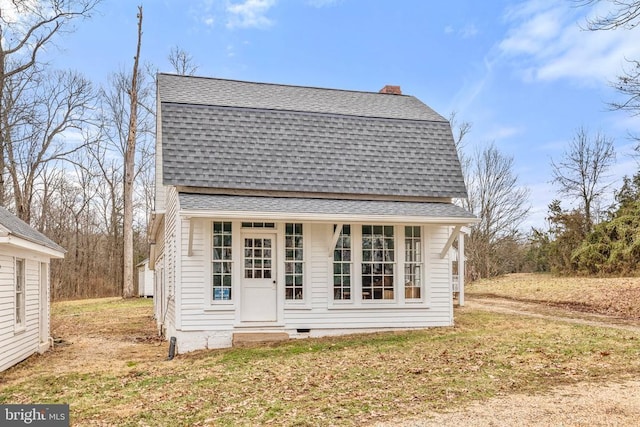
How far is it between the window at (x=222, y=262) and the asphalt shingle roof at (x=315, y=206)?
62cm

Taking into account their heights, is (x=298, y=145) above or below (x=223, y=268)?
above

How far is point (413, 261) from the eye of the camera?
41.3 feet

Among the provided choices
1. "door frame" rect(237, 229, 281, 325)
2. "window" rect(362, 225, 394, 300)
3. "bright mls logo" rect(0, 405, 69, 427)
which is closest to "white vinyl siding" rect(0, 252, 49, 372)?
"bright mls logo" rect(0, 405, 69, 427)

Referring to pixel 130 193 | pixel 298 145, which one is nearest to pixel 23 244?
pixel 298 145

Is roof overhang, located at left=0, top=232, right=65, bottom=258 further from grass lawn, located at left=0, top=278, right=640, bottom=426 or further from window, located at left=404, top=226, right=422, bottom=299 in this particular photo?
window, located at left=404, top=226, right=422, bottom=299

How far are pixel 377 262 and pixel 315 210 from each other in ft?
6.88

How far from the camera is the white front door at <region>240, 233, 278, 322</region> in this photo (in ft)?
37.9

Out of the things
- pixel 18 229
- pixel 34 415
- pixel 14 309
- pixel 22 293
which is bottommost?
pixel 34 415

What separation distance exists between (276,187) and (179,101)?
10.0 feet

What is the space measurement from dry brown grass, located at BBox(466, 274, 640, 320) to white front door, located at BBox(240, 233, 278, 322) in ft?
32.8

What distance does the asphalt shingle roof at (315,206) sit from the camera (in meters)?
10.9

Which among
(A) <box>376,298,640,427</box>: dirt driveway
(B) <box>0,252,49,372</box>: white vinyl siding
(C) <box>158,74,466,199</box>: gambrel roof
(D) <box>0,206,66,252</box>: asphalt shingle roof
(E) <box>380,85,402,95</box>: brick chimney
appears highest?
(E) <box>380,85,402,95</box>: brick chimney

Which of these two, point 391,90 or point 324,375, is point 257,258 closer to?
point 324,375

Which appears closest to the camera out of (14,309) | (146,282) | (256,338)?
(14,309)
